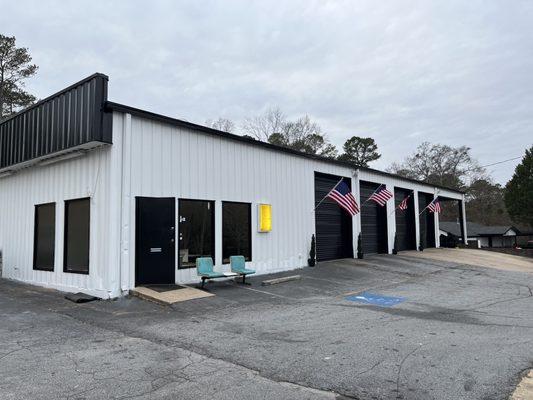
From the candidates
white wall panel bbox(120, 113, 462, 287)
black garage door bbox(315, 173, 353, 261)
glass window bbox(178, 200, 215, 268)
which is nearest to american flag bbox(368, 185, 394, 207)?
black garage door bbox(315, 173, 353, 261)

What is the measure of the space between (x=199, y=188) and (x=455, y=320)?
7273 millimetres

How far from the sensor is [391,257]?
21109 mm

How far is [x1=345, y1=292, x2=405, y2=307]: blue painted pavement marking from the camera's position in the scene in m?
10.2

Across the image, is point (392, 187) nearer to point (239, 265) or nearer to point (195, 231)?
point (239, 265)

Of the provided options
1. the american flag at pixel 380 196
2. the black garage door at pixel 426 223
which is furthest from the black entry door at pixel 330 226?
the black garage door at pixel 426 223

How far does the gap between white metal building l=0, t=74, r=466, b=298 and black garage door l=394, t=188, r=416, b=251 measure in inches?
384

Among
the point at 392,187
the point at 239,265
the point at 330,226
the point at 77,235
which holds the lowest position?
the point at 239,265

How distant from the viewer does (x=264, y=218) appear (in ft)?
46.6

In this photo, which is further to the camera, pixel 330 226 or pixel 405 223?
pixel 405 223

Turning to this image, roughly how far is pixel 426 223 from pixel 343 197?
45.5ft

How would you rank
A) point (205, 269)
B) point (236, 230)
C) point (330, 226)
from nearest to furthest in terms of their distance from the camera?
point (205, 269)
point (236, 230)
point (330, 226)

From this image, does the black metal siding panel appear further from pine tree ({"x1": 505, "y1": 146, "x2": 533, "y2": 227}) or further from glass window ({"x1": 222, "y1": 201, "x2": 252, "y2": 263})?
pine tree ({"x1": 505, "y1": 146, "x2": 533, "y2": 227})

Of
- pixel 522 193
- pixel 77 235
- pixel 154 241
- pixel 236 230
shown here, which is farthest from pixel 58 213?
pixel 522 193

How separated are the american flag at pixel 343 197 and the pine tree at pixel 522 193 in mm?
31689
